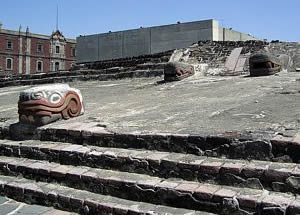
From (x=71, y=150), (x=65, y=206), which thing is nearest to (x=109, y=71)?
(x=71, y=150)

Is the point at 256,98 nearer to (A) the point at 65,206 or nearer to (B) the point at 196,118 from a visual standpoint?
(B) the point at 196,118

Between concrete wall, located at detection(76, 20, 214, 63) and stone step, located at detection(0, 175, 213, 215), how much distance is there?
925cm

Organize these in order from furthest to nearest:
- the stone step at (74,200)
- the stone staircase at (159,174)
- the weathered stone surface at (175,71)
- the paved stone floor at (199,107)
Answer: the weathered stone surface at (175,71) → the paved stone floor at (199,107) → the stone step at (74,200) → the stone staircase at (159,174)

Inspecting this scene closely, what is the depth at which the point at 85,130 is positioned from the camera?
409cm

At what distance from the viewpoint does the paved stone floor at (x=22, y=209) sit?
322cm

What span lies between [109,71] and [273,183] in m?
8.34

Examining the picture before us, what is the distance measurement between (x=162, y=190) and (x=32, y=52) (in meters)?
47.3

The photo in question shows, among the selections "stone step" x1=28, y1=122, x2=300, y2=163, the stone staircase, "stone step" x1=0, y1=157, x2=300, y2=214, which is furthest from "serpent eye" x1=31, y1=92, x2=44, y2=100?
"stone step" x1=0, y1=157, x2=300, y2=214

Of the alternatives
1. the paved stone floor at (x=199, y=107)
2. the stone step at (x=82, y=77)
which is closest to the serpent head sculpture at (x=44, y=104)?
the paved stone floor at (x=199, y=107)

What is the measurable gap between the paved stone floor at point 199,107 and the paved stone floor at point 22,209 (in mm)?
1037

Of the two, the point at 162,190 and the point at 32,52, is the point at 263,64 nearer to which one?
the point at 162,190

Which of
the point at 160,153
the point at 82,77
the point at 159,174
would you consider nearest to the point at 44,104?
the point at 160,153

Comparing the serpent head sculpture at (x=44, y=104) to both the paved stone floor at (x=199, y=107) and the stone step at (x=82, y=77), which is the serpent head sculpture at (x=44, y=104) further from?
the stone step at (x=82, y=77)

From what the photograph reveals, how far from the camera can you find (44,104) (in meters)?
4.52
